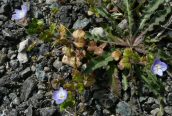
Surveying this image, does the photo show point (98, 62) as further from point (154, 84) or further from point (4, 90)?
point (4, 90)

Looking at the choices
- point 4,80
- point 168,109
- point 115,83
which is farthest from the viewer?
point 4,80

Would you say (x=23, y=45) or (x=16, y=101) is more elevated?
(x=23, y=45)

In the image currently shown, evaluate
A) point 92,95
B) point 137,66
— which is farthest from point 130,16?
point 92,95

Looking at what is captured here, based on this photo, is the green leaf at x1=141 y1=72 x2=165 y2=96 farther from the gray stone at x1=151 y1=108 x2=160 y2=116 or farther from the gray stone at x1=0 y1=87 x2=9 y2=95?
the gray stone at x1=0 y1=87 x2=9 y2=95

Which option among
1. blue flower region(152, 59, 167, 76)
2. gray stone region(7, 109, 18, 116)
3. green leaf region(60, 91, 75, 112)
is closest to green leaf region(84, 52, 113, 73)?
green leaf region(60, 91, 75, 112)

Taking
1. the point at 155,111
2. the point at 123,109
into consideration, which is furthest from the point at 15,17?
the point at 155,111

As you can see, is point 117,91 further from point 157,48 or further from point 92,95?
point 157,48
